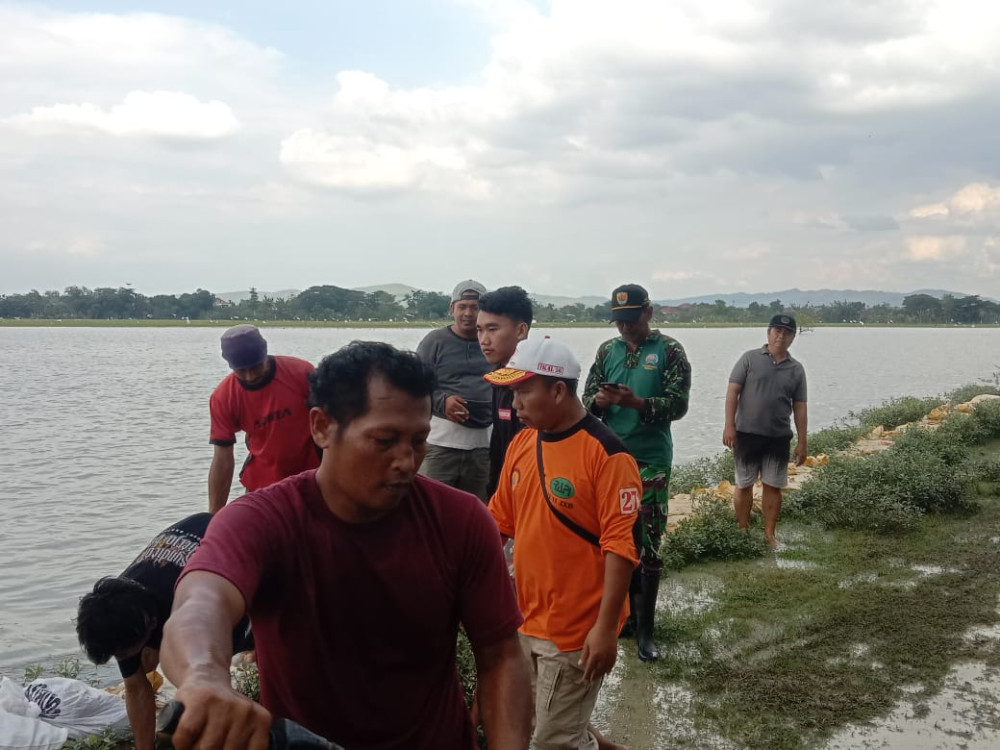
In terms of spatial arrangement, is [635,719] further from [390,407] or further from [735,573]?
[390,407]

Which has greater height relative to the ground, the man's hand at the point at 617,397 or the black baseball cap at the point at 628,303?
the black baseball cap at the point at 628,303

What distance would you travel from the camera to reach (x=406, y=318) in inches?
3118

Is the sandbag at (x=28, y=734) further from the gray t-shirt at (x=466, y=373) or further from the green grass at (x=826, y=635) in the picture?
the green grass at (x=826, y=635)

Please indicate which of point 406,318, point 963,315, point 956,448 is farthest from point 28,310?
point 963,315

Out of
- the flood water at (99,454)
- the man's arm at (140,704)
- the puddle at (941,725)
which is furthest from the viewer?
the flood water at (99,454)

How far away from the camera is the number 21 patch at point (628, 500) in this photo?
2.99m

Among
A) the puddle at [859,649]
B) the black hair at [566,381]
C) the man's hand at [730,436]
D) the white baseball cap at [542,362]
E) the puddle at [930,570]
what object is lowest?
the puddle at [930,570]

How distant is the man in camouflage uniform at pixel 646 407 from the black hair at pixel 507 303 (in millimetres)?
659

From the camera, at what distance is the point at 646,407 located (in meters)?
4.56

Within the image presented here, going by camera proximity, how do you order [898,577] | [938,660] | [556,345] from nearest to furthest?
1. [556,345]
2. [938,660]
3. [898,577]

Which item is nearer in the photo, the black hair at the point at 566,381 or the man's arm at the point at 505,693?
the man's arm at the point at 505,693

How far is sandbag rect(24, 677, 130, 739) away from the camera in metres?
4.14

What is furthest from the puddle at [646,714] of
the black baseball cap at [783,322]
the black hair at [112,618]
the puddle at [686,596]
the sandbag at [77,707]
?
the black baseball cap at [783,322]

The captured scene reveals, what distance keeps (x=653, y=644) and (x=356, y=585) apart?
3653mm
